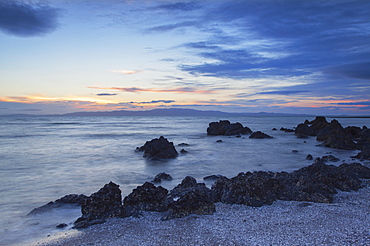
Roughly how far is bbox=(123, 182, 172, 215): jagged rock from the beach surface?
277mm

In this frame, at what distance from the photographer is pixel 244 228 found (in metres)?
5.27

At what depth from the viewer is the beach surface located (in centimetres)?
A: 474

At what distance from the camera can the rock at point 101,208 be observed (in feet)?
19.7

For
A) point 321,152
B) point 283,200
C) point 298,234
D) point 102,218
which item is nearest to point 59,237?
point 102,218

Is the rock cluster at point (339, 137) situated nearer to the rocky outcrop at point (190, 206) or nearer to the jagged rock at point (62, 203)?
the rocky outcrop at point (190, 206)

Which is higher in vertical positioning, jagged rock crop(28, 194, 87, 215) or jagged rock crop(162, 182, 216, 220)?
jagged rock crop(162, 182, 216, 220)

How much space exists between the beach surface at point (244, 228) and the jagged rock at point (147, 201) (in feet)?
0.91

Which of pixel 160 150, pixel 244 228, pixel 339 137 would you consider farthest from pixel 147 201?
pixel 339 137

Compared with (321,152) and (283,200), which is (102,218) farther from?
(321,152)

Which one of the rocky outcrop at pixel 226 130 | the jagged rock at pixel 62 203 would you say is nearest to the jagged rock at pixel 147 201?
the jagged rock at pixel 62 203

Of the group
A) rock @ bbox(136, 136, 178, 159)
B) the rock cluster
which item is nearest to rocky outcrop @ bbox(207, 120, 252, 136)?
the rock cluster

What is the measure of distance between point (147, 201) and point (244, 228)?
262 centimetres

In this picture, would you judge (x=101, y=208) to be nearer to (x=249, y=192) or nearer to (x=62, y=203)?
(x=62, y=203)

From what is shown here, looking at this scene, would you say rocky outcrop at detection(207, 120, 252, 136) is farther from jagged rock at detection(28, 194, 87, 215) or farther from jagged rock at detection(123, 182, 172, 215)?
jagged rock at detection(123, 182, 172, 215)
